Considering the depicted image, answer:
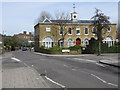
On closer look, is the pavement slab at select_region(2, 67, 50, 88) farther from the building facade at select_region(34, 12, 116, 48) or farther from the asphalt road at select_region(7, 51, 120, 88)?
the building facade at select_region(34, 12, 116, 48)

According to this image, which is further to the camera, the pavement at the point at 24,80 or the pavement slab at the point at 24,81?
the pavement at the point at 24,80

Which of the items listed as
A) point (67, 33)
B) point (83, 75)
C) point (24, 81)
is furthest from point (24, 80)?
point (67, 33)

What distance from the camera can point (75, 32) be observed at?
281 feet

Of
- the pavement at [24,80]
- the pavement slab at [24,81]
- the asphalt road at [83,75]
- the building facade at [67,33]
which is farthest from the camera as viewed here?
the building facade at [67,33]

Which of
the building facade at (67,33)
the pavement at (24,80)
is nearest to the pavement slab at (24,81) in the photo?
the pavement at (24,80)

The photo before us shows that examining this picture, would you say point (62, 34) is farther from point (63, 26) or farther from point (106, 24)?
point (106, 24)

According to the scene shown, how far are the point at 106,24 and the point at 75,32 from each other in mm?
27321

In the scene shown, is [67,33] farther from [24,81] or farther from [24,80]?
[24,81]

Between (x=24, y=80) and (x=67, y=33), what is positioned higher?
(x=67, y=33)

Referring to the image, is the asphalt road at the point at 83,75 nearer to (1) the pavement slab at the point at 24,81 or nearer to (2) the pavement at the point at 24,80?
(2) the pavement at the point at 24,80

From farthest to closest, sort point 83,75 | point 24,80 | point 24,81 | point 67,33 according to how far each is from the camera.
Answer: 1. point 67,33
2. point 83,75
3. point 24,80
4. point 24,81

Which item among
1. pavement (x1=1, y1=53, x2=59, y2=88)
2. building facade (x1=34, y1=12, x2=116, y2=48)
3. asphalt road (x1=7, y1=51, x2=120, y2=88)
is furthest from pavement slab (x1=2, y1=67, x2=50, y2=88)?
building facade (x1=34, y1=12, x2=116, y2=48)

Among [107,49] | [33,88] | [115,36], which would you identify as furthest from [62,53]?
[33,88]

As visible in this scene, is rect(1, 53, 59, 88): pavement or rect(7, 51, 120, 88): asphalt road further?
rect(7, 51, 120, 88): asphalt road
